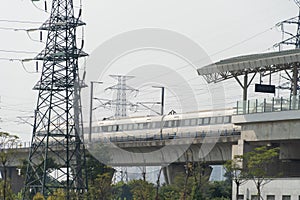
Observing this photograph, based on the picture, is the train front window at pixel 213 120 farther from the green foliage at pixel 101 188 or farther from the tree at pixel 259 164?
the tree at pixel 259 164

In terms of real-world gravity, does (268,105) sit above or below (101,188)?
above

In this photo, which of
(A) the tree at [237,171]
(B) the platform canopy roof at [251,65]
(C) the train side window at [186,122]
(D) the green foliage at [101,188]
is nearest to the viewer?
(A) the tree at [237,171]

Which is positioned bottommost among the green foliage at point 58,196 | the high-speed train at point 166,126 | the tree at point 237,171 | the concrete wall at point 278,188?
the green foliage at point 58,196

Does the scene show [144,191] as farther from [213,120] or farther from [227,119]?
[213,120]

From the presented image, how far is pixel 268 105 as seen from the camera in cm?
5162

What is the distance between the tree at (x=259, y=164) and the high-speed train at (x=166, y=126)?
14.6 metres

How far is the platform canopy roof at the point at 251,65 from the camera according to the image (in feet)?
173

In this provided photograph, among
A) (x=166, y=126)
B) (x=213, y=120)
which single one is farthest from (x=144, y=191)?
Answer: (x=166, y=126)

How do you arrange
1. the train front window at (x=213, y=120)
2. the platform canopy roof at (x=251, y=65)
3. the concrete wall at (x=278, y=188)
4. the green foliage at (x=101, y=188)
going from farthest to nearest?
1. the train front window at (x=213, y=120)
2. the green foliage at (x=101, y=188)
3. the platform canopy roof at (x=251, y=65)
4. the concrete wall at (x=278, y=188)

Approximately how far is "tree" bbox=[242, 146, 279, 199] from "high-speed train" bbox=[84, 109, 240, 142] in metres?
14.6

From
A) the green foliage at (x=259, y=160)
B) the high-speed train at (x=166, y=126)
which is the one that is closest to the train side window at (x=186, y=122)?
the high-speed train at (x=166, y=126)

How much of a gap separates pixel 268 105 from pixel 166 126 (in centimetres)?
3085

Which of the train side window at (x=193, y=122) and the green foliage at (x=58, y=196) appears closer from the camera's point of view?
the green foliage at (x=58, y=196)

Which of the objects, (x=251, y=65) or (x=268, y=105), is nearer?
(x=268, y=105)
